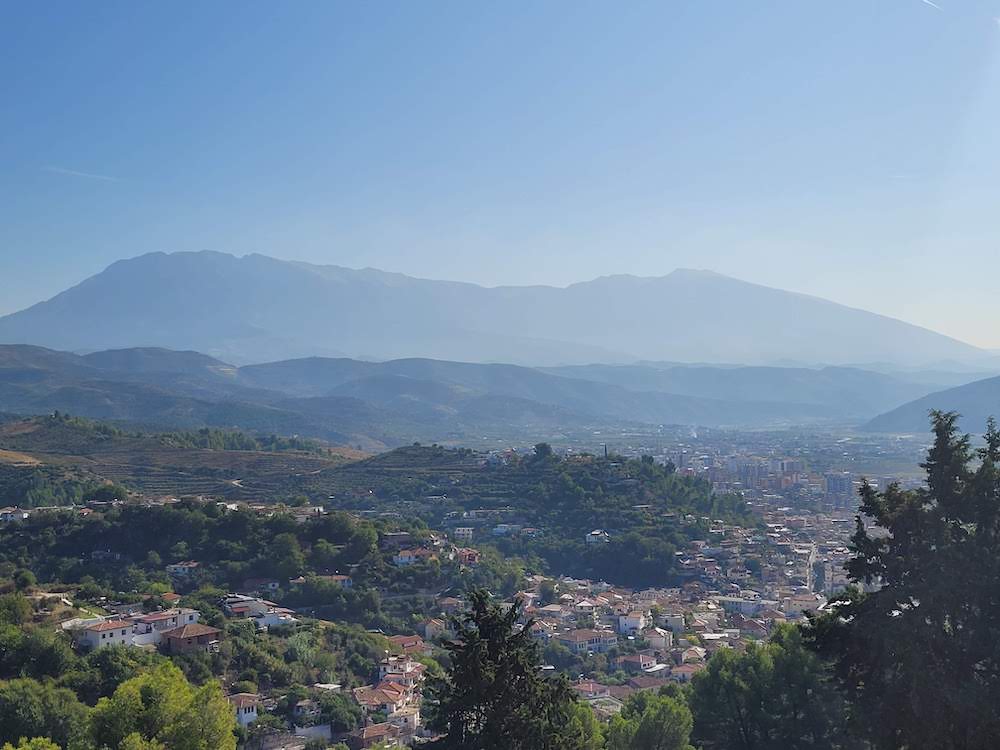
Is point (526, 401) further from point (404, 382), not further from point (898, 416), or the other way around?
point (898, 416)

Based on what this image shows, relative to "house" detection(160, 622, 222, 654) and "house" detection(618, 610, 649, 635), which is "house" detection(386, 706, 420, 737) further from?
"house" detection(618, 610, 649, 635)

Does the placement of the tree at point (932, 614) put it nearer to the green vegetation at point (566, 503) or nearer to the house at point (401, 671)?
the house at point (401, 671)

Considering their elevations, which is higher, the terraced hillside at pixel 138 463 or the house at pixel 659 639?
the terraced hillside at pixel 138 463

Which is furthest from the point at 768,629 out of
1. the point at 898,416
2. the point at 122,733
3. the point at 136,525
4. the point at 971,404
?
the point at 898,416

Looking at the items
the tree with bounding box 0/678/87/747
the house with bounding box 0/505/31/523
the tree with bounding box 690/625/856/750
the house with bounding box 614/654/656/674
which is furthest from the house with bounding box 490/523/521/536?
the tree with bounding box 0/678/87/747

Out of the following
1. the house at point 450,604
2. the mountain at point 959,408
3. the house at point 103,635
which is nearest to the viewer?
the house at point 103,635

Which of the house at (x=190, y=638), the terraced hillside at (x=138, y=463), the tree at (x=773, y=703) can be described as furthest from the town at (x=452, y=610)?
the terraced hillside at (x=138, y=463)

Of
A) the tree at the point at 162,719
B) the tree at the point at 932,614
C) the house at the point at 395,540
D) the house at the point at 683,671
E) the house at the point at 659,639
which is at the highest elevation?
the tree at the point at 932,614
